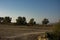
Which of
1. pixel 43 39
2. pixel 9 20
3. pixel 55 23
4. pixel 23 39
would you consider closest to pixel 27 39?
pixel 23 39

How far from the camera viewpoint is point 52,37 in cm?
1975

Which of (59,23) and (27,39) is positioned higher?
(59,23)

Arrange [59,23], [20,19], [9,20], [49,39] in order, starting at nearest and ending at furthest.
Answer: [49,39], [59,23], [20,19], [9,20]

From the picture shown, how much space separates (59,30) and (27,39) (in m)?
3.91

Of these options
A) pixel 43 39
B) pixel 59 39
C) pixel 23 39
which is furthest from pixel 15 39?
pixel 59 39

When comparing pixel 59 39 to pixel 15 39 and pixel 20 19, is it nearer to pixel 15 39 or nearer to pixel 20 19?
pixel 15 39

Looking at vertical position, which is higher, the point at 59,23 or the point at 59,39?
the point at 59,23

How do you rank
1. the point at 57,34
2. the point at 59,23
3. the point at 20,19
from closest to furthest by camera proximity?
1. the point at 57,34
2. the point at 59,23
3. the point at 20,19

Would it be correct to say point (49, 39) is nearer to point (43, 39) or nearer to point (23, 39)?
point (43, 39)

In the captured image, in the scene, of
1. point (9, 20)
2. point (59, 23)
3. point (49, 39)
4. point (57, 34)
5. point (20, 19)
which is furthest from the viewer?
point (9, 20)

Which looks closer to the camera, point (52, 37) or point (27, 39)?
point (52, 37)

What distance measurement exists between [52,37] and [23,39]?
12.4ft

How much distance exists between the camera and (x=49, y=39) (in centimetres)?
1936

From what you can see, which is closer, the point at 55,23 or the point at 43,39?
the point at 43,39
